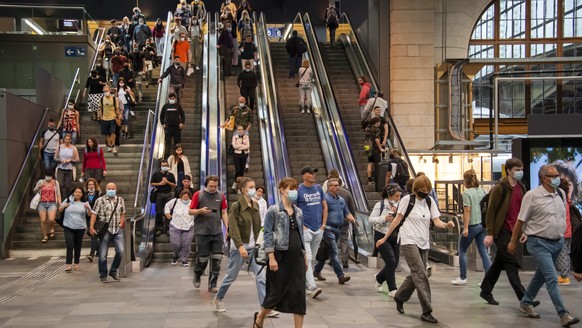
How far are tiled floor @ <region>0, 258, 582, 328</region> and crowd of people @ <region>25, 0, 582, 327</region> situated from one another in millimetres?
222

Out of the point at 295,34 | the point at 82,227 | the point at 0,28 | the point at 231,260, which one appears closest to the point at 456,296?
the point at 231,260

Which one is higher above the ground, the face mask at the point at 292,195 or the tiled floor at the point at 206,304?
the face mask at the point at 292,195

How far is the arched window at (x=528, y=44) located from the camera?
23766 mm

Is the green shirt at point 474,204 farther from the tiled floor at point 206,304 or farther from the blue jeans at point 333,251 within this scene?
the blue jeans at point 333,251

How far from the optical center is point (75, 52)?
24781mm

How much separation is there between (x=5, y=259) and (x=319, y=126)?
8.26m

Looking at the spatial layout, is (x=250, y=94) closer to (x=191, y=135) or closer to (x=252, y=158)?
(x=191, y=135)

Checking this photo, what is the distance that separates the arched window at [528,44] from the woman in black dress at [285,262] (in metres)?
17.2

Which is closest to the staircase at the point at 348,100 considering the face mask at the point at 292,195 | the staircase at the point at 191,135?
the staircase at the point at 191,135

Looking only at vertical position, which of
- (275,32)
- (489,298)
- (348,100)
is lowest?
(489,298)

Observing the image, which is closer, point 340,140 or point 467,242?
point 467,242

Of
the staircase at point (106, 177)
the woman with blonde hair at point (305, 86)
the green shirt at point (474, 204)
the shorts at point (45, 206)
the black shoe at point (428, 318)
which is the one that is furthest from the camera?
the woman with blonde hair at point (305, 86)

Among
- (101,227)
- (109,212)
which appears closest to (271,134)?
(109,212)

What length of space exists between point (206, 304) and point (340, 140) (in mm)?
9749
